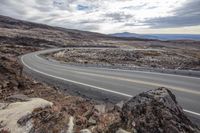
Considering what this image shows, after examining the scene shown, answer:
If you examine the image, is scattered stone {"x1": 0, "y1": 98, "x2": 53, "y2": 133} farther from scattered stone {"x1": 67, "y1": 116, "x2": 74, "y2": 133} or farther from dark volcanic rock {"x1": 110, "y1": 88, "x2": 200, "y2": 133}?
dark volcanic rock {"x1": 110, "y1": 88, "x2": 200, "y2": 133}

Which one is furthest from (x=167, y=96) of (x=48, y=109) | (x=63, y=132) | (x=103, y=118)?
(x=48, y=109)

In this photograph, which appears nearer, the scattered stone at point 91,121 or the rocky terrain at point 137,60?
the scattered stone at point 91,121

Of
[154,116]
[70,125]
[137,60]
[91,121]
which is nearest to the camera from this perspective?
[154,116]

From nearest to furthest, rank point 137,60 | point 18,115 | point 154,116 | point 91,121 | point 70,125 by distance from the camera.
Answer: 1. point 154,116
2. point 70,125
3. point 91,121
4. point 18,115
5. point 137,60

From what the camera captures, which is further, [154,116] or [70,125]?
[70,125]

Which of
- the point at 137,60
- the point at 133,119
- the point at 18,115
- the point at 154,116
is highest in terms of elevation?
the point at 154,116

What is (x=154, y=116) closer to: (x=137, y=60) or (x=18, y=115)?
(x=18, y=115)

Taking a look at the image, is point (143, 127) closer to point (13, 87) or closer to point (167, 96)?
point (167, 96)

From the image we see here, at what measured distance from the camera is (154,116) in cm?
645

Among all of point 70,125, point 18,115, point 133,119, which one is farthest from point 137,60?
point 133,119

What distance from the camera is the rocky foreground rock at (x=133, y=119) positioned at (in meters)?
6.28

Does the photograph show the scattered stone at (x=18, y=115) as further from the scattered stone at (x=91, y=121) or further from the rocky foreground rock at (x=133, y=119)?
the scattered stone at (x=91, y=121)

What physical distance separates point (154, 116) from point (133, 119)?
470mm

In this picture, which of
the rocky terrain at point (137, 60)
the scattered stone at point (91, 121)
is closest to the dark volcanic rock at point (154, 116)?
the scattered stone at point (91, 121)
